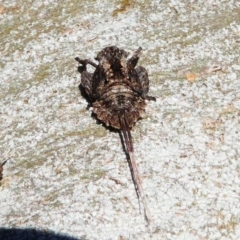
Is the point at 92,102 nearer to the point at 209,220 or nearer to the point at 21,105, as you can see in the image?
the point at 21,105

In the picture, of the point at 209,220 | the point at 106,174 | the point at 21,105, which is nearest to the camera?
the point at 209,220

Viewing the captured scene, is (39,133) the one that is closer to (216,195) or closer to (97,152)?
(97,152)

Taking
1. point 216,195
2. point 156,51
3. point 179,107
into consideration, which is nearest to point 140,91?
point 179,107

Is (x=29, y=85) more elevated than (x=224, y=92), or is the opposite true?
(x=29, y=85)

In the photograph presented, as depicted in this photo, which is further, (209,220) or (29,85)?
(29,85)

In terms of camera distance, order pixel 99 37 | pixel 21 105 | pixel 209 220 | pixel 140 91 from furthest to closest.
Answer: pixel 99 37
pixel 21 105
pixel 140 91
pixel 209 220

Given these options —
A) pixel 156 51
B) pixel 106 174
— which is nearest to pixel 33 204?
pixel 106 174
